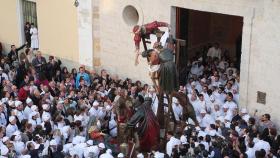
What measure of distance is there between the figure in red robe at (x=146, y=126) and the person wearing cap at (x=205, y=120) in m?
2.35

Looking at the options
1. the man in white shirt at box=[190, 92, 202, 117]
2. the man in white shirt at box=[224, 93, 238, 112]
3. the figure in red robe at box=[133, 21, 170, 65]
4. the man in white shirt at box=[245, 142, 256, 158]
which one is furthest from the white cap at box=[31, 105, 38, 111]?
the man in white shirt at box=[245, 142, 256, 158]

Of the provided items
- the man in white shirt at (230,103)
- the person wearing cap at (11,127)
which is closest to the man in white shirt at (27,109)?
the person wearing cap at (11,127)

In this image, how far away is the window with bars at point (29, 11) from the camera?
91.1ft

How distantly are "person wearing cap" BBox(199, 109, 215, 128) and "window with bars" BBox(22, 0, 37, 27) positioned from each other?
11264 mm

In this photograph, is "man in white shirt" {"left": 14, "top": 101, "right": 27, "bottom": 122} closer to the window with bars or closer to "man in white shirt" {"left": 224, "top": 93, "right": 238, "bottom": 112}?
"man in white shirt" {"left": 224, "top": 93, "right": 238, "bottom": 112}

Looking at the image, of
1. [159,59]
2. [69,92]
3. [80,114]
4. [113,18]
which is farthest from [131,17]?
[159,59]

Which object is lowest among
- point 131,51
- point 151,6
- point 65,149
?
point 65,149

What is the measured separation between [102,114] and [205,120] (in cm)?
335

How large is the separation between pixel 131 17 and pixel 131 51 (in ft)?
4.34

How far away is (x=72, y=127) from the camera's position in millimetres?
18797

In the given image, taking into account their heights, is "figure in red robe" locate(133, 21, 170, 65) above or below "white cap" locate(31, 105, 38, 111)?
above

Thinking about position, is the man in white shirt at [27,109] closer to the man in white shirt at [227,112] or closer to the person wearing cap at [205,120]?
the person wearing cap at [205,120]

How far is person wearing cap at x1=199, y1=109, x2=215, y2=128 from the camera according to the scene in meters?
19.4

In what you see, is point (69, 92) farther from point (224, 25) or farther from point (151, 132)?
point (224, 25)
